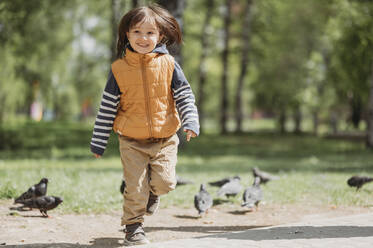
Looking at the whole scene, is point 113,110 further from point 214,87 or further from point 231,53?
point 214,87

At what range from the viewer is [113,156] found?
1611 centimetres

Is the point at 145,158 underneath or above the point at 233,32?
underneath

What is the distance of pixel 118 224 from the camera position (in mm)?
6133

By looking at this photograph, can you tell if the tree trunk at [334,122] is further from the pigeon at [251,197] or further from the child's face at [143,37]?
the child's face at [143,37]

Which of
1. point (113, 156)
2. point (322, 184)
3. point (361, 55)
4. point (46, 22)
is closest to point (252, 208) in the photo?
point (322, 184)

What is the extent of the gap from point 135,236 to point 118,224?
4.56 ft

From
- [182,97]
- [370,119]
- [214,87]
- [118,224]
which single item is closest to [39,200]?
[118,224]

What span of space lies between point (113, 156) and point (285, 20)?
71.4ft

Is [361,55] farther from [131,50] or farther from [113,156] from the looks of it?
[131,50]

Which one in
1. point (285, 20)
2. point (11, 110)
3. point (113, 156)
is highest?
point (285, 20)

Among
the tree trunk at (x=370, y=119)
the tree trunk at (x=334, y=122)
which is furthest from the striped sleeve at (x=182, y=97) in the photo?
the tree trunk at (x=334, y=122)

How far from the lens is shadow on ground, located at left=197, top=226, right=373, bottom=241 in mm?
4605

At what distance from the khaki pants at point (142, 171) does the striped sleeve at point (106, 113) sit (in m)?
0.18

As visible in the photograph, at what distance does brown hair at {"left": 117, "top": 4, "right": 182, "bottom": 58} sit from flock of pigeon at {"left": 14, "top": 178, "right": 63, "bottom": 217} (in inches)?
80.6
